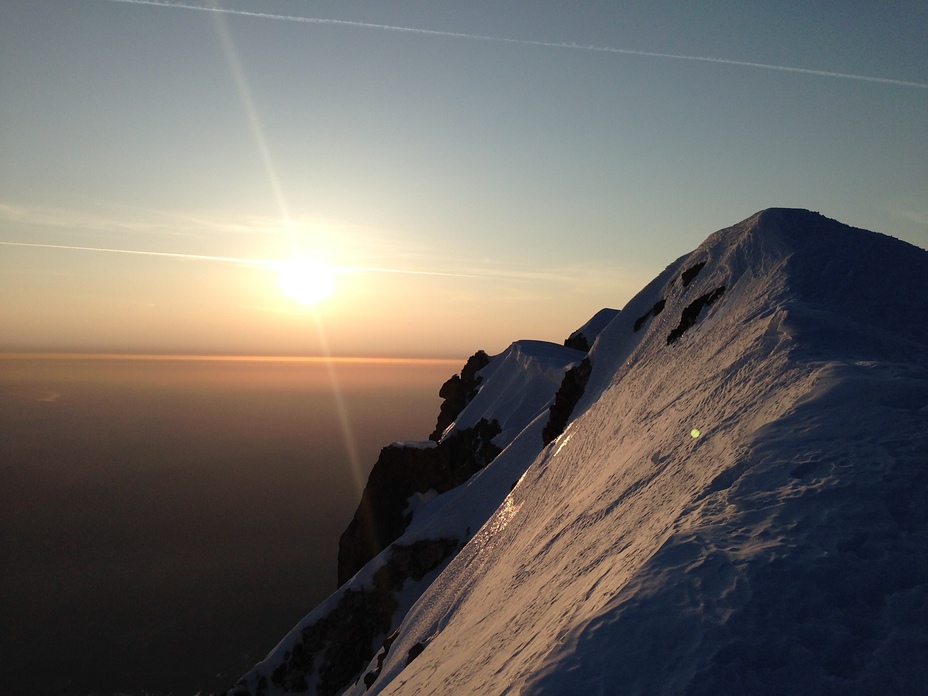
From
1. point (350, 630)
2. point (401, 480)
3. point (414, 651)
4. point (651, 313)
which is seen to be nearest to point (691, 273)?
point (651, 313)

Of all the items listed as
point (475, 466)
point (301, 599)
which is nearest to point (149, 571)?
point (301, 599)

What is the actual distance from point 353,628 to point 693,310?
33.9m

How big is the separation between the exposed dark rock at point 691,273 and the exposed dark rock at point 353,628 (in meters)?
25.1

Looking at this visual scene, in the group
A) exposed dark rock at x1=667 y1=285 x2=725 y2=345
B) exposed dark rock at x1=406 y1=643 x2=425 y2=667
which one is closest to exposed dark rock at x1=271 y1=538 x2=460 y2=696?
exposed dark rock at x1=406 y1=643 x2=425 y2=667

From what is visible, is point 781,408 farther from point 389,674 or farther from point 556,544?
point 389,674

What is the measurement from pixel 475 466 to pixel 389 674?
2986cm

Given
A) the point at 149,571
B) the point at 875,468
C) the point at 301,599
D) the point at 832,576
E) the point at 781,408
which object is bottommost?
the point at 301,599

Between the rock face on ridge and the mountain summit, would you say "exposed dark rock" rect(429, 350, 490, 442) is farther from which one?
the mountain summit

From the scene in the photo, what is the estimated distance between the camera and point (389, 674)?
78.6 ft

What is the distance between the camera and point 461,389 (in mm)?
75875

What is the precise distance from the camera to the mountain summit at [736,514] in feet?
20.5

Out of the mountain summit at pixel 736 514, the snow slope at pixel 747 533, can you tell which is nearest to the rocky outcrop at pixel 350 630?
the mountain summit at pixel 736 514

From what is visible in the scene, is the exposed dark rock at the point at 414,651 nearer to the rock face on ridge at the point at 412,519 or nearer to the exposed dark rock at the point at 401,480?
the rock face on ridge at the point at 412,519

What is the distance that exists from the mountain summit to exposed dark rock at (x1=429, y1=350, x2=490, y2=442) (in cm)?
4402
